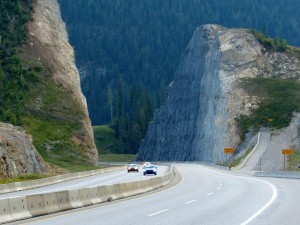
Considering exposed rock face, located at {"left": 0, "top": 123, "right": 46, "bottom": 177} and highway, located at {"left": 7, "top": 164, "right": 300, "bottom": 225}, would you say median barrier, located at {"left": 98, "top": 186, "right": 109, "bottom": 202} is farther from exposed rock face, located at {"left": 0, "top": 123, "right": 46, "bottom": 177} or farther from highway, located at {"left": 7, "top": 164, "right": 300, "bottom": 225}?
exposed rock face, located at {"left": 0, "top": 123, "right": 46, "bottom": 177}

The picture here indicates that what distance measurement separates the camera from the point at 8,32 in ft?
313

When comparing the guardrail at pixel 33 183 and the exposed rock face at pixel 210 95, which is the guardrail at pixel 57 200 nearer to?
the guardrail at pixel 33 183

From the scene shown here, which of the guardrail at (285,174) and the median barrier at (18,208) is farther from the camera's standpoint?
the guardrail at (285,174)

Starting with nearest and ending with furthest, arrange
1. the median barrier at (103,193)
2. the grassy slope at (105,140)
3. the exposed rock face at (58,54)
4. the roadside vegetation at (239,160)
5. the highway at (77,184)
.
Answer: the median barrier at (103,193) < the highway at (77,184) < the exposed rock face at (58,54) < the roadside vegetation at (239,160) < the grassy slope at (105,140)

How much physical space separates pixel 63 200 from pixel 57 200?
0.60 m

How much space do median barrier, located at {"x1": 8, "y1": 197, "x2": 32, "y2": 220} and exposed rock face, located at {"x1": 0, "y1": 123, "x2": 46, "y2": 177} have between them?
31.4m

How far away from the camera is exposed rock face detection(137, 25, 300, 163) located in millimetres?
120688

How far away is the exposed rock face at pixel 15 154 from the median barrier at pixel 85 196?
2628cm

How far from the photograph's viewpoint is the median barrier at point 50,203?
22.7m

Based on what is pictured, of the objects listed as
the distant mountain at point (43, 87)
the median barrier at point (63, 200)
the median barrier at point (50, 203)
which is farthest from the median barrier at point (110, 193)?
the distant mountain at point (43, 87)

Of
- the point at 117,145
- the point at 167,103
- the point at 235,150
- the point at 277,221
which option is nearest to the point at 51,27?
the point at 235,150

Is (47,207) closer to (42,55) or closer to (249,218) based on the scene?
(249,218)

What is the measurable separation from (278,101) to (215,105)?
1385 cm

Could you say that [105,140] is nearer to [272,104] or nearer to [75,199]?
[272,104]
